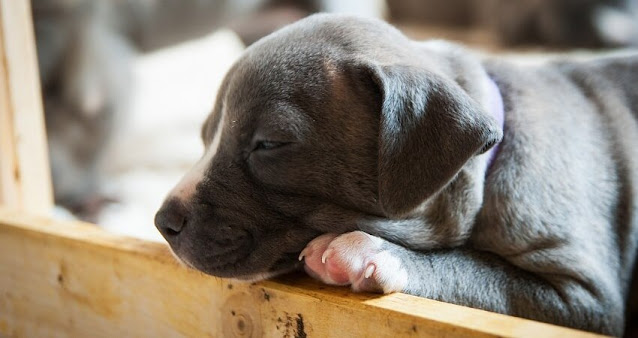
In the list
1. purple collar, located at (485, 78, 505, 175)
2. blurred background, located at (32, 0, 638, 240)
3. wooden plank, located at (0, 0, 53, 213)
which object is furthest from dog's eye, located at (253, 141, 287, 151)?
blurred background, located at (32, 0, 638, 240)

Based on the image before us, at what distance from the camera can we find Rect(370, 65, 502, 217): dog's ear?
1905 mm

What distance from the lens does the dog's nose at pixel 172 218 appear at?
2.05m

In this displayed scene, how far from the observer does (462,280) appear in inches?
81.8

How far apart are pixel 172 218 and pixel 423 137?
0.69 m

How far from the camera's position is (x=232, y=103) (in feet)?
7.04

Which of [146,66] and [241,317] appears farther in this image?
[146,66]

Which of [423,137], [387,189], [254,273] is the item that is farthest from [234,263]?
[423,137]

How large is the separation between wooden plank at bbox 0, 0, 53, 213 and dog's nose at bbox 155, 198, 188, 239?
3.27 feet

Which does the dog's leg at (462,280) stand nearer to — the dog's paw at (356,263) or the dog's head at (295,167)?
the dog's paw at (356,263)

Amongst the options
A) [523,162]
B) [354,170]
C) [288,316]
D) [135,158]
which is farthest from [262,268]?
[135,158]

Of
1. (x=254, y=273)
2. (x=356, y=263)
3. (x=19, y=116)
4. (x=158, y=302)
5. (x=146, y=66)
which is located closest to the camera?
(x=356, y=263)

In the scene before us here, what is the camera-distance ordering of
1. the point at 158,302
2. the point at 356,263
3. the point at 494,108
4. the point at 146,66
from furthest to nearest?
the point at 146,66 → the point at 494,108 → the point at 158,302 → the point at 356,263

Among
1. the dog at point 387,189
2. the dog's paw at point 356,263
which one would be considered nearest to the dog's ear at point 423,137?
the dog at point 387,189

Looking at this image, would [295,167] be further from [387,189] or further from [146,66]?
[146,66]
